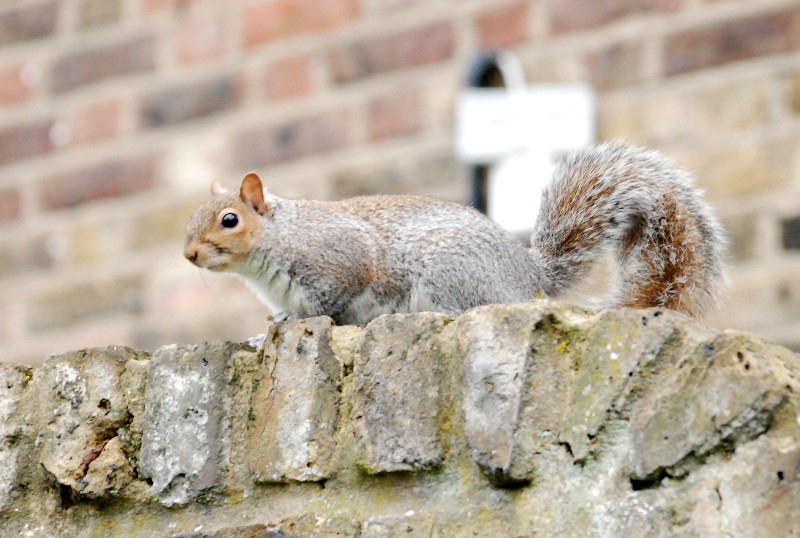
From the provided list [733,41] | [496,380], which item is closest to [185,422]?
[496,380]

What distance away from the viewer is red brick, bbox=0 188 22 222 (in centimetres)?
402

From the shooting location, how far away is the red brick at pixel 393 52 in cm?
351

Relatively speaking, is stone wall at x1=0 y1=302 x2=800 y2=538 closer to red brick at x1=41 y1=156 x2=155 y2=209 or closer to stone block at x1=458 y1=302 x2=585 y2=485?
stone block at x1=458 y1=302 x2=585 y2=485

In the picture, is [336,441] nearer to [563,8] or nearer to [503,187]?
[503,187]

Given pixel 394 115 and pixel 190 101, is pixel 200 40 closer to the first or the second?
pixel 190 101

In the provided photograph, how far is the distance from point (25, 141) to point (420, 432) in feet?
9.14

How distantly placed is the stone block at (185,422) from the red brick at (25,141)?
247 centimetres

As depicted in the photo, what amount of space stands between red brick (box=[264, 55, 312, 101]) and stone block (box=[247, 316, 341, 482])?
6.76ft

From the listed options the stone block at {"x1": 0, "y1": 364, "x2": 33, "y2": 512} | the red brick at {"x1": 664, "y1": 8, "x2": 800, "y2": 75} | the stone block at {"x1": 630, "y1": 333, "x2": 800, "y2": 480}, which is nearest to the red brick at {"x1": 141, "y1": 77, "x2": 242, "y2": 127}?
the red brick at {"x1": 664, "y1": 8, "x2": 800, "y2": 75}

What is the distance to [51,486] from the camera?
1704 millimetres

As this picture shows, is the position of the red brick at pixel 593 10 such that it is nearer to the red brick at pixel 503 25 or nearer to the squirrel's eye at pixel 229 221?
the red brick at pixel 503 25

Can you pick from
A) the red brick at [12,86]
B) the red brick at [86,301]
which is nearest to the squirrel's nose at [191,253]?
the red brick at [86,301]

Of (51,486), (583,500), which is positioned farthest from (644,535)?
(51,486)

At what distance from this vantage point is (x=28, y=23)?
164 inches
